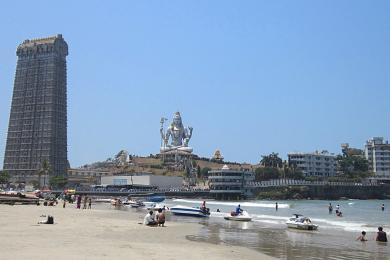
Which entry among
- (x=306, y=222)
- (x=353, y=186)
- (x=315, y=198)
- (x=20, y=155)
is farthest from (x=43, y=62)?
(x=306, y=222)

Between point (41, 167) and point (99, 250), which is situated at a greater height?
point (41, 167)

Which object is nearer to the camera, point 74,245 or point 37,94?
point 74,245

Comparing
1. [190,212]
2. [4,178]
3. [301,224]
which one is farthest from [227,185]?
[301,224]

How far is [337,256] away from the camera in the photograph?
24.6 meters

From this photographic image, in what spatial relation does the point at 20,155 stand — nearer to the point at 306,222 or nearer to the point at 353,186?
the point at 353,186

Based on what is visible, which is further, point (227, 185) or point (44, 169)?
point (44, 169)

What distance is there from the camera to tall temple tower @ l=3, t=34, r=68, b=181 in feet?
608

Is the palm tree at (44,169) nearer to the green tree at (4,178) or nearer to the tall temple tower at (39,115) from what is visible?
the tall temple tower at (39,115)

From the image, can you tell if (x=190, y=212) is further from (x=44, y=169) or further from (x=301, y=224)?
(x=44, y=169)

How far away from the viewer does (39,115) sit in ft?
616

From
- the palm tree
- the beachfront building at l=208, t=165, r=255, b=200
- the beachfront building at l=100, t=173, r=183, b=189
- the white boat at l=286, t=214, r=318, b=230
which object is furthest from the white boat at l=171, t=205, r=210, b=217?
the beachfront building at l=100, t=173, r=183, b=189

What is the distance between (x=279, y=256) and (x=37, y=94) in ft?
593

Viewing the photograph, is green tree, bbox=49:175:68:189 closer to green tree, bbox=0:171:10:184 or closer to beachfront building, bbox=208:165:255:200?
green tree, bbox=0:171:10:184

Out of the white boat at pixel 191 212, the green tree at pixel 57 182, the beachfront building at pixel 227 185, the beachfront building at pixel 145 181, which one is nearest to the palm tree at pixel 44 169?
the green tree at pixel 57 182
